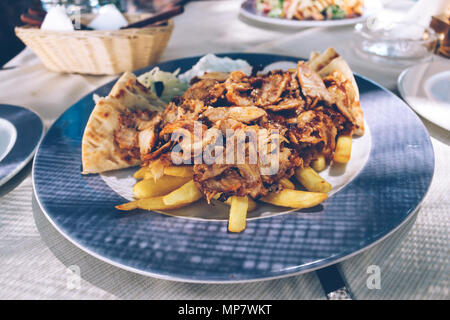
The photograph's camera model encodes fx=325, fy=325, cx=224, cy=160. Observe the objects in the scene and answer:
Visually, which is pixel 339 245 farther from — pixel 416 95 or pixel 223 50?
pixel 223 50

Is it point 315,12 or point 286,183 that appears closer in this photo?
point 286,183

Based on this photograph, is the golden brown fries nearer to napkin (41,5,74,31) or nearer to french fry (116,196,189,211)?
french fry (116,196,189,211)

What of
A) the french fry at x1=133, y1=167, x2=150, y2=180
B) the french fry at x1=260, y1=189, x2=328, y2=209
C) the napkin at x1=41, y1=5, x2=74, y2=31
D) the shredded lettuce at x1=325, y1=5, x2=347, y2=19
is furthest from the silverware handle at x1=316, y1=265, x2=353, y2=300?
the shredded lettuce at x1=325, y1=5, x2=347, y2=19

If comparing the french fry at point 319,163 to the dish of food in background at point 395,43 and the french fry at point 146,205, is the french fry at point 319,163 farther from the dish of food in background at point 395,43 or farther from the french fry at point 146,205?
the dish of food in background at point 395,43

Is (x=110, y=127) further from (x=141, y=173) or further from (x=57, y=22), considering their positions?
(x=57, y=22)

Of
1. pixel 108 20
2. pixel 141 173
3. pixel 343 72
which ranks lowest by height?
pixel 141 173

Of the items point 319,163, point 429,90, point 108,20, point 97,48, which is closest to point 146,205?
point 319,163
